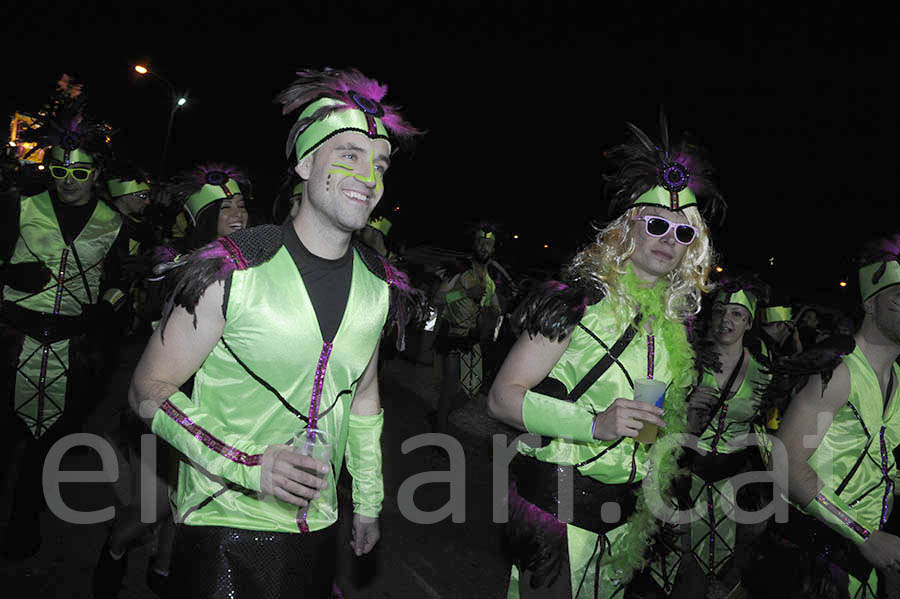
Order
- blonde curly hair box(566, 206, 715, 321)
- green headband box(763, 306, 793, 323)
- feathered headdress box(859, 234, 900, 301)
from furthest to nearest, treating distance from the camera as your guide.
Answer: green headband box(763, 306, 793, 323), feathered headdress box(859, 234, 900, 301), blonde curly hair box(566, 206, 715, 321)

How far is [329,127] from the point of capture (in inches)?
96.8

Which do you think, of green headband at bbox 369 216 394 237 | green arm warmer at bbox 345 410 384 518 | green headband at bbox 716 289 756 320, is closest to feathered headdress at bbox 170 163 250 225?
green arm warmer at bbox 345 410 384 518

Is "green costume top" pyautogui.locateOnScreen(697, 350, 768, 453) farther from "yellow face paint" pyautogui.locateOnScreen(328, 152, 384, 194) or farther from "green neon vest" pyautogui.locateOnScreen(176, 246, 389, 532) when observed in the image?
"green neon vest" pyautogui.locateOnScreen(176, 246, 389, 532)

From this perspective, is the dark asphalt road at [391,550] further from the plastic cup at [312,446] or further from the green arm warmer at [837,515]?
the green arm warmer at [837,515]

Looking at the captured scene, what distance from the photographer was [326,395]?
7.75 feet

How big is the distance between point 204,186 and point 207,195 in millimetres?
86

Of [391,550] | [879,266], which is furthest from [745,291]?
[391,550]

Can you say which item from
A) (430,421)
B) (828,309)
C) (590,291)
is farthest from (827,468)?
(430,421)

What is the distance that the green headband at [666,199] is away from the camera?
299 cm

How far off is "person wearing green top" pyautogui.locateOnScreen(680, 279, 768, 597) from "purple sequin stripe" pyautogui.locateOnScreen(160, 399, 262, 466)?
2942 millimetres

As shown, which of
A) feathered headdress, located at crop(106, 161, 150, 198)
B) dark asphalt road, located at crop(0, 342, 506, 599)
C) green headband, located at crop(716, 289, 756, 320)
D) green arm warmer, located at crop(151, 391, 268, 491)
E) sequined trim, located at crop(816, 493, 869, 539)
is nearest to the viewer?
green arm warmer, located at crop(151, 391, 268, 491)

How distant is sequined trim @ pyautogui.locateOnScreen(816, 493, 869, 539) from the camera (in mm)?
2852

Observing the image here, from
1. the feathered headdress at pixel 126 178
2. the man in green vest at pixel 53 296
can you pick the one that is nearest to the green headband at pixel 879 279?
the man in green vest at pixel 53 296

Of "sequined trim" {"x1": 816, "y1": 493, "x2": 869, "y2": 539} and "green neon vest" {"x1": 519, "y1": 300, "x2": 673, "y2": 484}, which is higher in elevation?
"green neon vest" {"x1": 519, "y1": 300, "x2": 673, "y2": 484}
